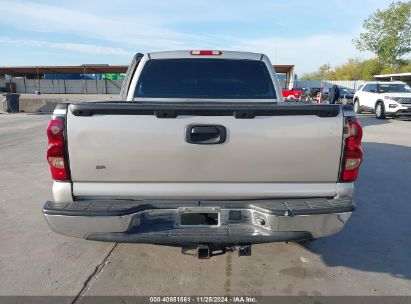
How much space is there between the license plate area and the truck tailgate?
236mm

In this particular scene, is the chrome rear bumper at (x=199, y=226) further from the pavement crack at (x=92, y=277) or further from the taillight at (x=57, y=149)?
the pavement crack at (x=92, y=277)

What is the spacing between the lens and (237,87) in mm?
4375

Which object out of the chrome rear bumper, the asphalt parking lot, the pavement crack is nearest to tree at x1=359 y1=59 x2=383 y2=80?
the asphalt parking lot

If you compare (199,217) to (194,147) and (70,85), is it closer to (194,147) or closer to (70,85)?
(194,147)

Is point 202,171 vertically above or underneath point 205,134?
underneath

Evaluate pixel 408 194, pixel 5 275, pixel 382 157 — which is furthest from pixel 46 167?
pixel 382 157

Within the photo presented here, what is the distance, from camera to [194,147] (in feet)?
8.75

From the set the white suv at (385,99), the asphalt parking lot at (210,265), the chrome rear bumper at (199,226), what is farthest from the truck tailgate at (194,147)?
the white suv at (385,99)

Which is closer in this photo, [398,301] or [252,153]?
[252,153]

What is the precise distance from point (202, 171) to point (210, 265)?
3.95 ft

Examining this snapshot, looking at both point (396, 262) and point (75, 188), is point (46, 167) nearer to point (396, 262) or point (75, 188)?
point (75, 188)

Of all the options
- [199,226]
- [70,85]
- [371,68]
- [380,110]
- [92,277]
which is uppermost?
[371,68]

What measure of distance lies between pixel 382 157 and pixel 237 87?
562cm

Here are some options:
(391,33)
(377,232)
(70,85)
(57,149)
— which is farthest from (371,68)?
(57,149)
